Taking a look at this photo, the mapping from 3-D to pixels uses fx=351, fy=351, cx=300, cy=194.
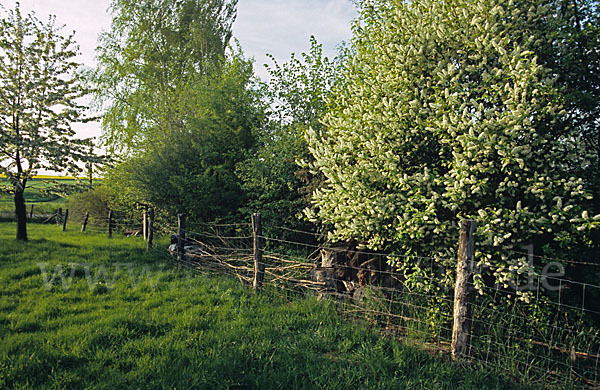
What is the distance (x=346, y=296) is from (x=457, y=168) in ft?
9.44

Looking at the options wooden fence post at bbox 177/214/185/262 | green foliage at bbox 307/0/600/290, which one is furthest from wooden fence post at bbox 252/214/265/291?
wooden fence post at bbox 177/214/185/262

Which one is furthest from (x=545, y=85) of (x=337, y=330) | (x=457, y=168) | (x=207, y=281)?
(x=207, y=281)

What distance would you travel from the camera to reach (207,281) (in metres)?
7.83

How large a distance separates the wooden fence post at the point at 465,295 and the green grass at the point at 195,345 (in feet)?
0.95

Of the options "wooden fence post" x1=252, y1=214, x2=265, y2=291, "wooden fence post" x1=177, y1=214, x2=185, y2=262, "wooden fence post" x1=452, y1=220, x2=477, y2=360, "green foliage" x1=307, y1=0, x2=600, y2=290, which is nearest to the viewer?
"wooden fence post" x1=452, y1=220, x2=477, y2=360

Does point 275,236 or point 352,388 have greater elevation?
point 275,236

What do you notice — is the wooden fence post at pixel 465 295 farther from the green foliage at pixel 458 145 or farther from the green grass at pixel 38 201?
the green grass at pixel 38 201

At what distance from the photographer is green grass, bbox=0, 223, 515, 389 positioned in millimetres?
3689

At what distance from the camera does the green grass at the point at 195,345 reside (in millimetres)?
3689

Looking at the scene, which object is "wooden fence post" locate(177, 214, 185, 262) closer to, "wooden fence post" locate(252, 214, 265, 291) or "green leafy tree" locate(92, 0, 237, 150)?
"wooden fence post" locate(252, 214, 265, 291)

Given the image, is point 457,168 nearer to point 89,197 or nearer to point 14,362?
point 14,362

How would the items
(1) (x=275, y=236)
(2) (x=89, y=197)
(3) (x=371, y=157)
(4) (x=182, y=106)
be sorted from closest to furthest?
1. (3) (x=371, y=157)
2. (1) (x=275, y=236)
3. (4) (x=182, y=106)
4. (2) (x=89, y=197)

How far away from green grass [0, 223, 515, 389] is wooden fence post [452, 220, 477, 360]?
0.95 ft

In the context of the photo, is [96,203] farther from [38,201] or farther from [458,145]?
[38,201]
